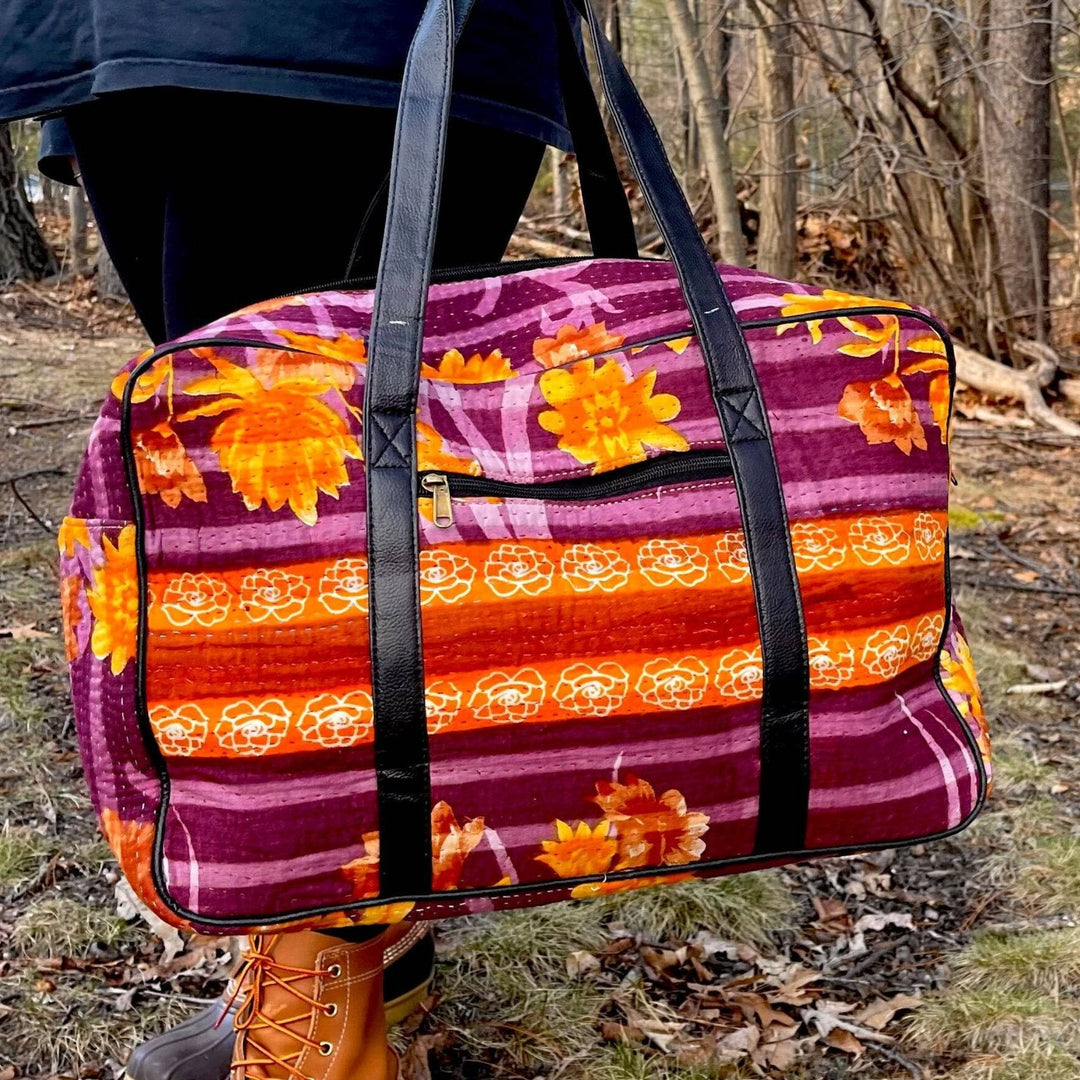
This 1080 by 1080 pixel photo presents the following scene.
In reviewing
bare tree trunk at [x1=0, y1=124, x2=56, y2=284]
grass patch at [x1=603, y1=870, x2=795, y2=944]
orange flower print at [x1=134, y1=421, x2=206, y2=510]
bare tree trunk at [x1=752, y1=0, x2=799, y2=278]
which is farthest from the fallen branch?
bare tree trunk at [x1=0, y1=124, x2=56, y2=284]

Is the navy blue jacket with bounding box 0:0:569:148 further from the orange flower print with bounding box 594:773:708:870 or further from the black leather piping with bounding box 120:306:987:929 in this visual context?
the orange flower print with bounding box 594:773:708:870

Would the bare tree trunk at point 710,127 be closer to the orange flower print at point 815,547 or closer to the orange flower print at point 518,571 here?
the orange flower print at point 815,547

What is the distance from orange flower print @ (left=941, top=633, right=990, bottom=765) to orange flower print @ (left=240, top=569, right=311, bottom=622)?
2.55 feet

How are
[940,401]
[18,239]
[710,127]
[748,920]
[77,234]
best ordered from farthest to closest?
[77,234]
[18,239]
[710,127]
[748,920]
[940,401]

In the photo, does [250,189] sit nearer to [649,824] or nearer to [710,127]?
[649,824]

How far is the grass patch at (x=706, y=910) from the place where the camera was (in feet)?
6.19

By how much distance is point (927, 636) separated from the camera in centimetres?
122

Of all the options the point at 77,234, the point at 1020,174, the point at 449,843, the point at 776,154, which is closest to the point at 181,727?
the point at 449,843

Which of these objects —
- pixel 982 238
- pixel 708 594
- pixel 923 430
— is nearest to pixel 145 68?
pixel 708 594

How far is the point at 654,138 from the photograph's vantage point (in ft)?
4.33

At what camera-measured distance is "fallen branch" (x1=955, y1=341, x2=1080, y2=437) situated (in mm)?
5391

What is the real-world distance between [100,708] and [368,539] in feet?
1.08

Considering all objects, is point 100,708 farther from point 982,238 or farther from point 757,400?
point 982,238

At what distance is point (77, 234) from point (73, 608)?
928 cm
